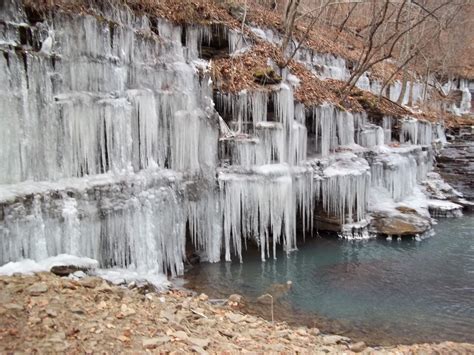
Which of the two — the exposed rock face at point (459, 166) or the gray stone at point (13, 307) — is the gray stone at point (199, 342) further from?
the exposed rock face at point (459, 166)

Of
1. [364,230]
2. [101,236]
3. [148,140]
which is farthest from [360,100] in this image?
[101,236]

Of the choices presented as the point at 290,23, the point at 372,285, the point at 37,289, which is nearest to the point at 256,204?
the point at 372,285

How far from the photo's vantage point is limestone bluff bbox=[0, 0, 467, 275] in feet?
22.2

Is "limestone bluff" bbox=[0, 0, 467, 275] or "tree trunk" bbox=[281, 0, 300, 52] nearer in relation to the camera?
"limestone bluff" bbox=[0, 0, 467, 275]

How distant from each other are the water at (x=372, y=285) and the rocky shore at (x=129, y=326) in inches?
35.7

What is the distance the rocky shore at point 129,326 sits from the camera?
4.24 metres

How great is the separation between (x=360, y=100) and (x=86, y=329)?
1484cm

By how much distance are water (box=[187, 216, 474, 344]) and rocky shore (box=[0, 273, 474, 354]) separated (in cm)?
91

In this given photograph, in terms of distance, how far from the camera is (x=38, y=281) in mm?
5355

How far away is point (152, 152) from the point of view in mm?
8898

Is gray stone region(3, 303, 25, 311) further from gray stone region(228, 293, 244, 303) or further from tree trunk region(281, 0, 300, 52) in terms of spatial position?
tree trunk region(281, 0, 300, 52)

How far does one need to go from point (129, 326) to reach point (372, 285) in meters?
6.21

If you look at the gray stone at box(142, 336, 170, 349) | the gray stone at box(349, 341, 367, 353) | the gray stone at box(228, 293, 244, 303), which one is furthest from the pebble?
the gray stone at box(349, 341, 367, 353)

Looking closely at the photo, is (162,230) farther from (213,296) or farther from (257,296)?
(257,296)
